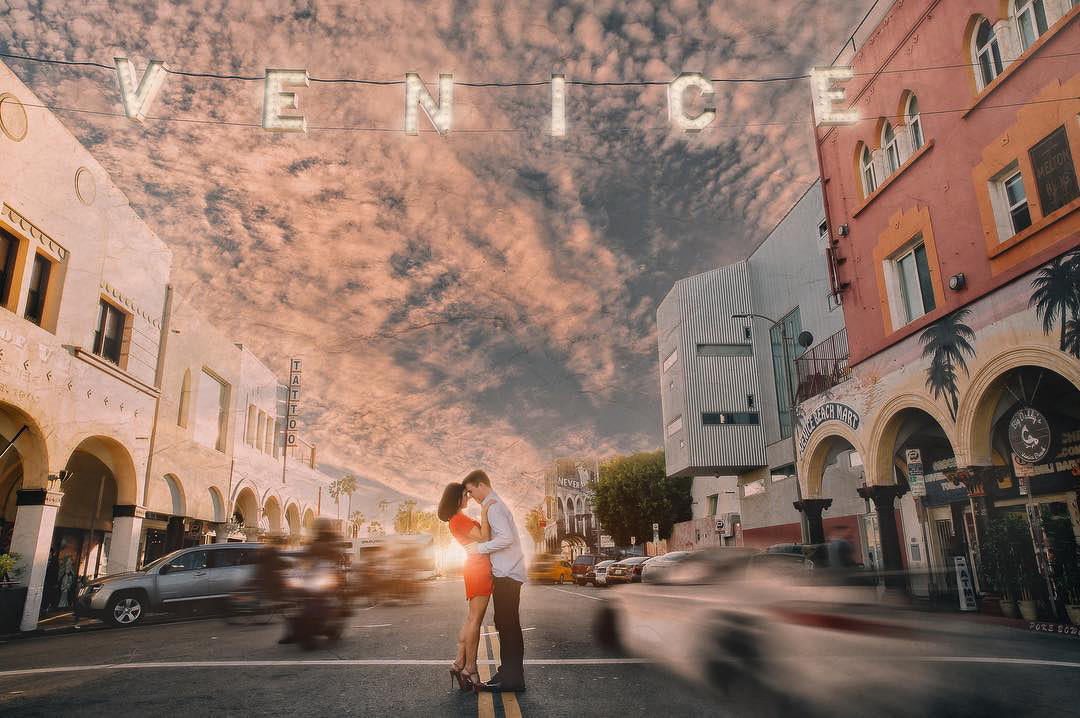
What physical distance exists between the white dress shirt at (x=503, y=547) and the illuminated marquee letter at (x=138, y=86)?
23.6 ft

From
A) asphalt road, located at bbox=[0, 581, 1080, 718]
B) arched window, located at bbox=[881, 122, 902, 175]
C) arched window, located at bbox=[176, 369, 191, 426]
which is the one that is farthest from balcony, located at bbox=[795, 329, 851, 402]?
arched window, located at bbox=[176, 369, 191, 426]

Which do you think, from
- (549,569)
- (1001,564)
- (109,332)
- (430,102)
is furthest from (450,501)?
(549,569)

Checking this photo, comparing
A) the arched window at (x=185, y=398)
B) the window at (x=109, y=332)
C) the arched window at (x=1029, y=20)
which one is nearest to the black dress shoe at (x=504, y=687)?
the arched window at (x=1029, y=20)

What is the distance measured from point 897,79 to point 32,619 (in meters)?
22.5

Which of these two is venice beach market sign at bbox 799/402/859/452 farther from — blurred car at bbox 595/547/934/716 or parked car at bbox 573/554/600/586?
parked car at bbox 573/554/600/586

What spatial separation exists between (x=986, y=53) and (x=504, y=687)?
14632mm

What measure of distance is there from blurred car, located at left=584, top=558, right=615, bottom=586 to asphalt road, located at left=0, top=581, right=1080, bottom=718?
19.8 metres

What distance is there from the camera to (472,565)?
19.5ft

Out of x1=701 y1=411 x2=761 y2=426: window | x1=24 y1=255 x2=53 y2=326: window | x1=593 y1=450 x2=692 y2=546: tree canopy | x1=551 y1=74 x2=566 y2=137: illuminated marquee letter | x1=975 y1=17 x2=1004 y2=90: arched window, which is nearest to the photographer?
x1=551 y1=74 x2=566 y2=137: illuminated marquee letter

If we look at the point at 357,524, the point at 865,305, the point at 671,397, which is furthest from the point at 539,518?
the point at 865,305

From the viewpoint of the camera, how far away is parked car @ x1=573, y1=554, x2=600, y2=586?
31.7 meters

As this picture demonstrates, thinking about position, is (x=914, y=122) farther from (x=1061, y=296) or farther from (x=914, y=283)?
(x=1061, y=296)

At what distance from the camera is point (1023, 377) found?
12.9m

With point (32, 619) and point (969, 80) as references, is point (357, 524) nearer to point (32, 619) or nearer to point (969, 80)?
point (32, 619)
